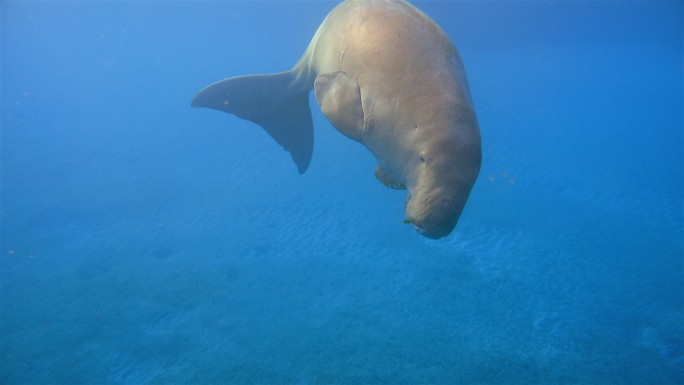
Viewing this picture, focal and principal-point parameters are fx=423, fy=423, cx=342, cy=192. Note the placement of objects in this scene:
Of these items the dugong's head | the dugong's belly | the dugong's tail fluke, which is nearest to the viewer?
the dugong's head

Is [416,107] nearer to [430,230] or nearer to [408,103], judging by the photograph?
[408,103]

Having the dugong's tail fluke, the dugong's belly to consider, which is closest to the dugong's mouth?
the dugong's belly

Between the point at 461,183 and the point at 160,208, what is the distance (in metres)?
16.0

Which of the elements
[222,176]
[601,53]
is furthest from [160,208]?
[601,53]

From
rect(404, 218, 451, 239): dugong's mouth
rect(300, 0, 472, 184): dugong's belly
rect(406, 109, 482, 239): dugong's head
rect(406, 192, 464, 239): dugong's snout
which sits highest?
rect(300, 0, 472, 184): dugong's belly

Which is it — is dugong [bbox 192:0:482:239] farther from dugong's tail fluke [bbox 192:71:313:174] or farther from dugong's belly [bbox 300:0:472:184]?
dugong's tail fluke [bbox 192:71:313:174]

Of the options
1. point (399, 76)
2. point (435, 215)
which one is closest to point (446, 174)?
point (435, 215)

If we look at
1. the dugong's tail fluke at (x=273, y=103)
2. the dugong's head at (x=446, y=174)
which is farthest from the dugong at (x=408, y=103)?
the dugong's tail fluke at (x=273, y=103)

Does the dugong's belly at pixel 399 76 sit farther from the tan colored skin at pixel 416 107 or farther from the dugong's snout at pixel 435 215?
the dugong's snout at pixel 435 215

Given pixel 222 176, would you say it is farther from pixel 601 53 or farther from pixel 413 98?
pixel 601 53

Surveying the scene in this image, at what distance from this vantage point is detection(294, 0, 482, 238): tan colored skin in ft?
8.25

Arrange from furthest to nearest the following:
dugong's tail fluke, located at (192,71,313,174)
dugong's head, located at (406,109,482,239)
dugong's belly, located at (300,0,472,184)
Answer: dugong's tail fluke, located at (192,71,313,174) < dugong's belly, located at (300,0,472,184) < dugong's head, located at (406,109,482,239)

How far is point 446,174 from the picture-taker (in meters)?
2.49

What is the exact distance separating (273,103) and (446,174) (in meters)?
4.35
